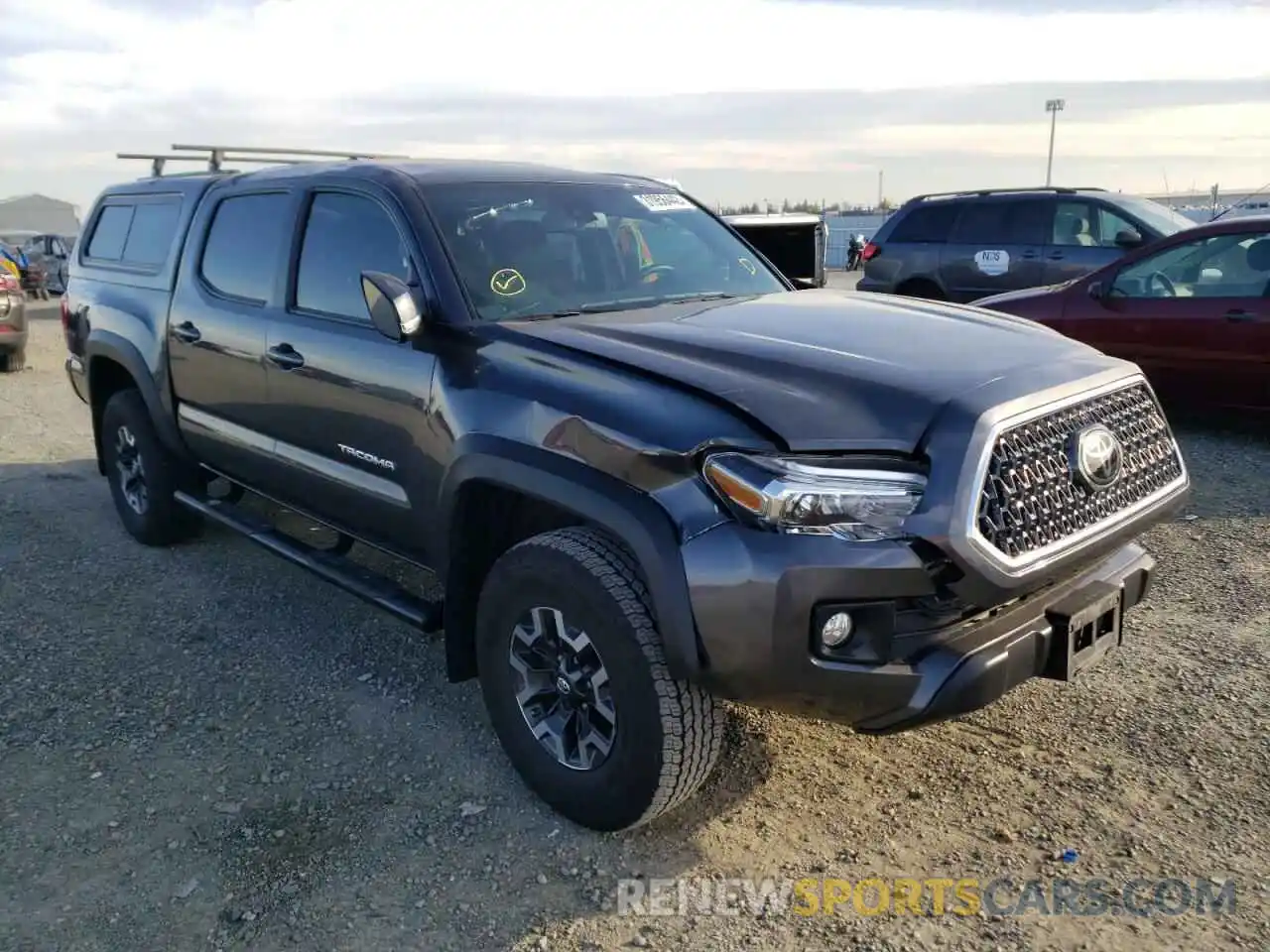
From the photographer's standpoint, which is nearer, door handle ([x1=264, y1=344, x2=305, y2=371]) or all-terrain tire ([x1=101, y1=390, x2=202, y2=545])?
door handle ([x1=264, y1=344, x2=305, y2=371])

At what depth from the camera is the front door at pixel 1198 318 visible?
697 centimetres

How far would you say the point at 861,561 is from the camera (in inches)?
98.2

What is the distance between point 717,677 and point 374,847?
1189 mm

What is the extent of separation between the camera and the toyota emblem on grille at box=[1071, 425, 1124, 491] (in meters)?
2.83

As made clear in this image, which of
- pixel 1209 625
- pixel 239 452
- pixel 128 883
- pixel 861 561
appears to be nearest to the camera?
pixel 861 561

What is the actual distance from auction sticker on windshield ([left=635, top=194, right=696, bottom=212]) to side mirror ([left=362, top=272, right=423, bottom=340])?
1.34 metres

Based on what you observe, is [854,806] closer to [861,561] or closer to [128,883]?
[861,561]

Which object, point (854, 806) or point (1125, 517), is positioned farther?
point (854, 806)

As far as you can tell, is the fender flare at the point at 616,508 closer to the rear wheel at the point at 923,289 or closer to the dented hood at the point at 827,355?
the dented hood at the point at 827,355

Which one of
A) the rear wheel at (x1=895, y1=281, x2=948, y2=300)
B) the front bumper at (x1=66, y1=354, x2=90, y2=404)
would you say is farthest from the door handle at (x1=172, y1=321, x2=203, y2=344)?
the rear wheel at (x1=895, y1=281, x2=948, y2=300)

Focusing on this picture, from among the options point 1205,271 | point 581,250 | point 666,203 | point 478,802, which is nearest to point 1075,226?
point 1205,271

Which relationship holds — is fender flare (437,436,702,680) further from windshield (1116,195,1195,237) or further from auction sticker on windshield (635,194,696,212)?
windshield (1116,195,1195,237)

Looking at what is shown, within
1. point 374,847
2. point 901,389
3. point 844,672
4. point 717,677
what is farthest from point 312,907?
point 901,389

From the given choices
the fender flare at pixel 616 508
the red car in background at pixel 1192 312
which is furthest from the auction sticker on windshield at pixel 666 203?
the red car in background at pixel 1192 312
